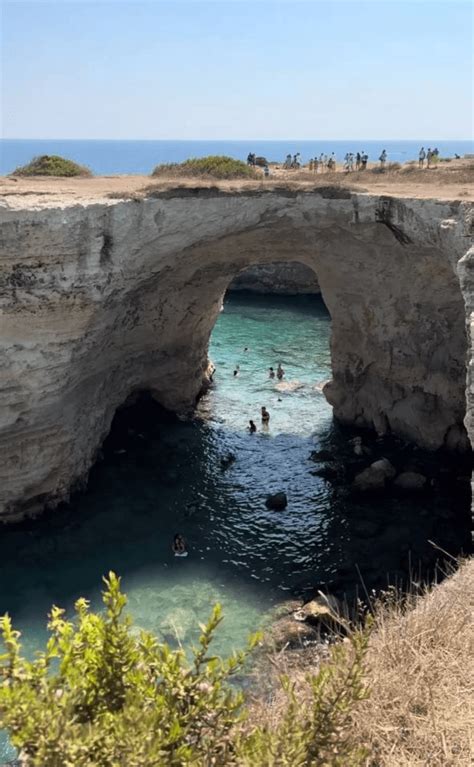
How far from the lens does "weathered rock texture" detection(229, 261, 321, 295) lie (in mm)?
53219

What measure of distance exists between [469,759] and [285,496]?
49.4 ft

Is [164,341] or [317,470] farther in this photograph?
[164,341]

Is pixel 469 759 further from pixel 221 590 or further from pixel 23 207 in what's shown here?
pixel 23 207

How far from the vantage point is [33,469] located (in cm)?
2042

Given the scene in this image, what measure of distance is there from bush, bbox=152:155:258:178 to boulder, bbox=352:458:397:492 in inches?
470

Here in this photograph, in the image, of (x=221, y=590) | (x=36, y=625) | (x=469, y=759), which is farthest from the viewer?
(x=221, y=590)

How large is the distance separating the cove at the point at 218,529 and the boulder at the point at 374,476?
507mm

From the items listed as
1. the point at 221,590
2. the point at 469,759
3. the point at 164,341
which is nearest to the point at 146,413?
the point at 164,341

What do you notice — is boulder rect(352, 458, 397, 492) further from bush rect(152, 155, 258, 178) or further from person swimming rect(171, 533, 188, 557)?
bush rect(152, 155, 258, 178)

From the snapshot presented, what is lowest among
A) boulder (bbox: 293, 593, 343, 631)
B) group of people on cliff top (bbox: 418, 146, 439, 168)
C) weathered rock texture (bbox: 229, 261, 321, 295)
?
boulder (bbox: 293, 593, 343, 631)

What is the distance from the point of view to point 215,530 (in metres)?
20.7

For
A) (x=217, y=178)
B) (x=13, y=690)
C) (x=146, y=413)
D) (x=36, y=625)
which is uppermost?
(x=217, y=178)

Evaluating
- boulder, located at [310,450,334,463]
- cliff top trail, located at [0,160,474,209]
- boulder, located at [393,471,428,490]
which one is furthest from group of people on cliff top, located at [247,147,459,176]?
boulder, located at [393,471,428,490]

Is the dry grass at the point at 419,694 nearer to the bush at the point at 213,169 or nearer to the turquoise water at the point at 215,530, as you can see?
the turquoise water at the point at 215,530
